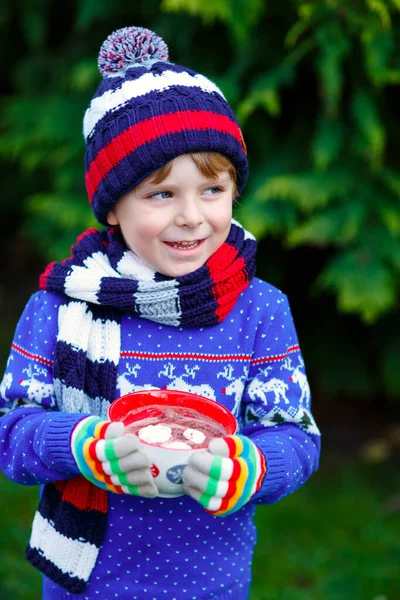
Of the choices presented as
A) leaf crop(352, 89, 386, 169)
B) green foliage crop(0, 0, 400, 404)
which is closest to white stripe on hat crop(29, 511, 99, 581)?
green foliage crop(0, 0, 400, 404)

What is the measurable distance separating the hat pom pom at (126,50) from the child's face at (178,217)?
0.32 meters

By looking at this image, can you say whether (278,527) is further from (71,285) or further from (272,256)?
(71,285)

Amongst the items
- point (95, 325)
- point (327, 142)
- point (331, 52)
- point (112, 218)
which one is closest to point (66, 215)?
point (327, 142)

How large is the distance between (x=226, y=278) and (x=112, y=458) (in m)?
0.57

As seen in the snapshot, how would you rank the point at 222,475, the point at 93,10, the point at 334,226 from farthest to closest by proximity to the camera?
the point at 93,10 < the point at 334,226 < the point at 222,475

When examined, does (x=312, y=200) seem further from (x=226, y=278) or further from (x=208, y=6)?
(x=226, y=278)

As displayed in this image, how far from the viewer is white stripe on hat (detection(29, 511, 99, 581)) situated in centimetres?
180

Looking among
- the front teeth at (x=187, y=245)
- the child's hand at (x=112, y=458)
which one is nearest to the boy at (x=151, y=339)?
the front teeth at (x=187, y=245)

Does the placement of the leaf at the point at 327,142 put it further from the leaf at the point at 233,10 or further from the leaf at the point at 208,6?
the leaf at the point at 208,6

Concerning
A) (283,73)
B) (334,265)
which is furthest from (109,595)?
(283,73)

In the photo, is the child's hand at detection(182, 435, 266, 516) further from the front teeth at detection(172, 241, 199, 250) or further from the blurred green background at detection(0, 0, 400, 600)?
the blurred green background at detection(0, 0, 400, 600)

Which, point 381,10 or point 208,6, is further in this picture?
point 208,6

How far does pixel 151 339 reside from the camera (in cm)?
180

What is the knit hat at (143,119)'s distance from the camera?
168cm
